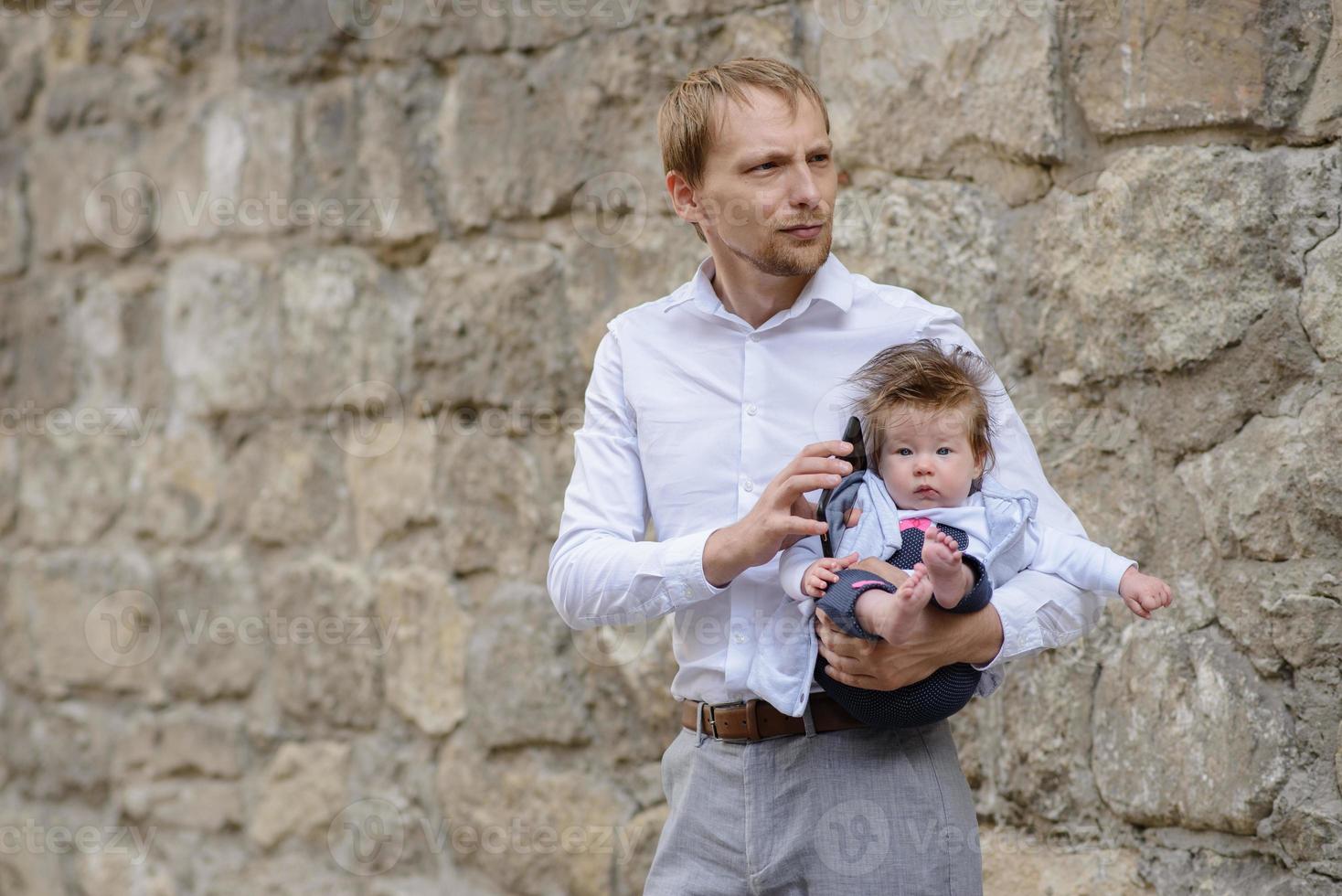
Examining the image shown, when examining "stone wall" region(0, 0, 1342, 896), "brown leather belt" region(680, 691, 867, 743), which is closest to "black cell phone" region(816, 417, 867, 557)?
"brown leather belt" region(680, 691, 867, 743)

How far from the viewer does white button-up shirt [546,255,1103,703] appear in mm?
1973

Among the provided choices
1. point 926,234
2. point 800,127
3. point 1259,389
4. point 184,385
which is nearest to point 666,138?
point 800,127

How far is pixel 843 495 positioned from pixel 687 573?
243mm

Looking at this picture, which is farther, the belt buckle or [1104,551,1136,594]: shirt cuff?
the belt buckle

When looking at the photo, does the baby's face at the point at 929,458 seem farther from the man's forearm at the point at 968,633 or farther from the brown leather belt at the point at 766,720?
the brown leather belt at the point at 766,720

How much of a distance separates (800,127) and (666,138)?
229 millimetres

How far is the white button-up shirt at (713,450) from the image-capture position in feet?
6.47

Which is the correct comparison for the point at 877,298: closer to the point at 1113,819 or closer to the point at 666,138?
the point at 666,138

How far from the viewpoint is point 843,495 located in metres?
1.90

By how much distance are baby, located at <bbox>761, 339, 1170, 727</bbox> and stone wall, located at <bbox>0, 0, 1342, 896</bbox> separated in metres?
0.59

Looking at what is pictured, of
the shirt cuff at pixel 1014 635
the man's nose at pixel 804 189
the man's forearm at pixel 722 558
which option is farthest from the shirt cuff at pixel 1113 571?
the man's nose at pixel 804 189

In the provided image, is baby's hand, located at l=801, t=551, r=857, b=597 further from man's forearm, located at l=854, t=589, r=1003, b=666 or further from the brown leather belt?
the brown leather belt

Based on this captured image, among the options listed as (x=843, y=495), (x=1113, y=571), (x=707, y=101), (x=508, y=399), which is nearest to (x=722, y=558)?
(x=843, y=495)

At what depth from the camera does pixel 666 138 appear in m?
2.14
